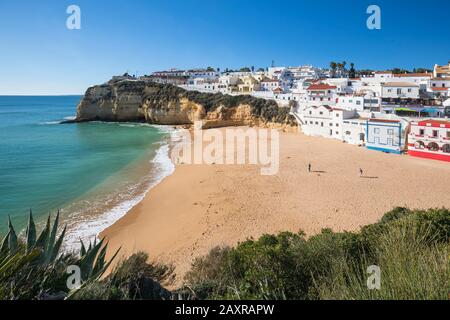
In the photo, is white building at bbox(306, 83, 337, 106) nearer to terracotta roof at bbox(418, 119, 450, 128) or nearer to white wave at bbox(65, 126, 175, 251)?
terracotta roof at bbox(418, 119, 450, 128)

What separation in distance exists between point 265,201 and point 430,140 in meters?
20.7

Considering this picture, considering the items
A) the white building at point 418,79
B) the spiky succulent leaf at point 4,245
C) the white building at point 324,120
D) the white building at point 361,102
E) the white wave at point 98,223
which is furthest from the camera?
the white building at point 418,79

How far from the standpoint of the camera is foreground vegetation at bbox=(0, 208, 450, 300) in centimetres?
382

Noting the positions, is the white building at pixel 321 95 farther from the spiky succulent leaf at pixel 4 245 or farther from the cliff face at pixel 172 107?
the spiky succulent leaf at pixel 4 245

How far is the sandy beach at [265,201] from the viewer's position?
15570 mm

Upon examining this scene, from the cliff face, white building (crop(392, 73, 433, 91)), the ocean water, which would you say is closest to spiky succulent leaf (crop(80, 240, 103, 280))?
the ocean water

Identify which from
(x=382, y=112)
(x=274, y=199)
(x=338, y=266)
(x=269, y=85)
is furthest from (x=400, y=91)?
(x=338, y=266)

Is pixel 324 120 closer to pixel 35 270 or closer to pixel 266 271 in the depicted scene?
pixel 266 271

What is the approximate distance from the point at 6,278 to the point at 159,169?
25980 mm

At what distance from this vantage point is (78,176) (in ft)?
89.6

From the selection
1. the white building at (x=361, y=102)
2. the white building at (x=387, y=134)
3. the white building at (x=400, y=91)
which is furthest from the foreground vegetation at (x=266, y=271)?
the white building at (x=400, y=91)

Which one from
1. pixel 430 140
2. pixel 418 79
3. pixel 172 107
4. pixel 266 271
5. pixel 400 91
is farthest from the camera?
pixel 172 107

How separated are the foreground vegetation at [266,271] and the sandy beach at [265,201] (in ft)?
14.5
